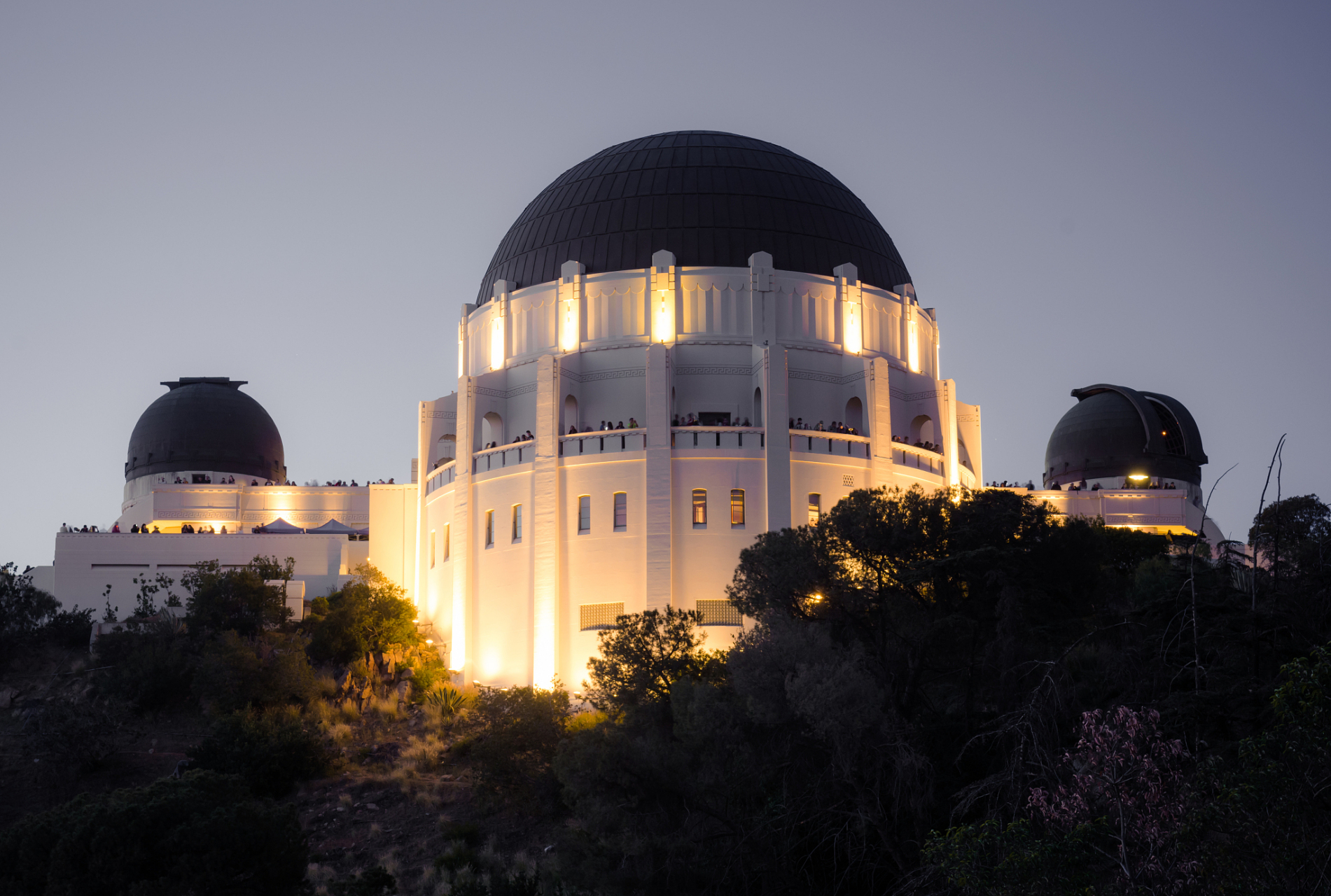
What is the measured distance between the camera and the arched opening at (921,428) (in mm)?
53812

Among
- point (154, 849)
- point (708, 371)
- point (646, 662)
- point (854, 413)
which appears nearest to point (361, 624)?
point (708, 371)

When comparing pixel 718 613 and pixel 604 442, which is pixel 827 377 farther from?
pixel 718 613

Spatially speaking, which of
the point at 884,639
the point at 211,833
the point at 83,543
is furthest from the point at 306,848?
the point at 83,543

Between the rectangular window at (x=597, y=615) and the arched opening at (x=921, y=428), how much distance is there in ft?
51.2

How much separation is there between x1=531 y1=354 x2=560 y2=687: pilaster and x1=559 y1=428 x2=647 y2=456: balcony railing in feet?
1.40

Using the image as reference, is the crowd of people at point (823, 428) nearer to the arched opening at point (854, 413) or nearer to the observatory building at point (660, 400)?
the observatory building at point (660, 400)

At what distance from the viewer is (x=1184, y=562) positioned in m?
30.3

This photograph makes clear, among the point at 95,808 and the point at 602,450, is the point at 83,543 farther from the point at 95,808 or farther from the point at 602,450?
the point at 95,808

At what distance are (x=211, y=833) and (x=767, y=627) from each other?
13.2m

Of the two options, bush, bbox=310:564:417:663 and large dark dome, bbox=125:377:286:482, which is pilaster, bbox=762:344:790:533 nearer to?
bush, bbox=310:564:417:663

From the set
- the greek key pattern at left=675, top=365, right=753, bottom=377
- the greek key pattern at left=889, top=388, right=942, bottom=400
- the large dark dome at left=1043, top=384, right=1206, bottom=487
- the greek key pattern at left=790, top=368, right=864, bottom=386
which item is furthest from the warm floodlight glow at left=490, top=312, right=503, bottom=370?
the large dark dome at left=1043, top=384, right=1206, bottom=487

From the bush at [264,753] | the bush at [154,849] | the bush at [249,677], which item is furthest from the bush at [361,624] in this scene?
the bush at [154,849]

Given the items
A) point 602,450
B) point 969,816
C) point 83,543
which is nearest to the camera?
point 969,816

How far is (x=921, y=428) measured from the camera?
2140 inches
